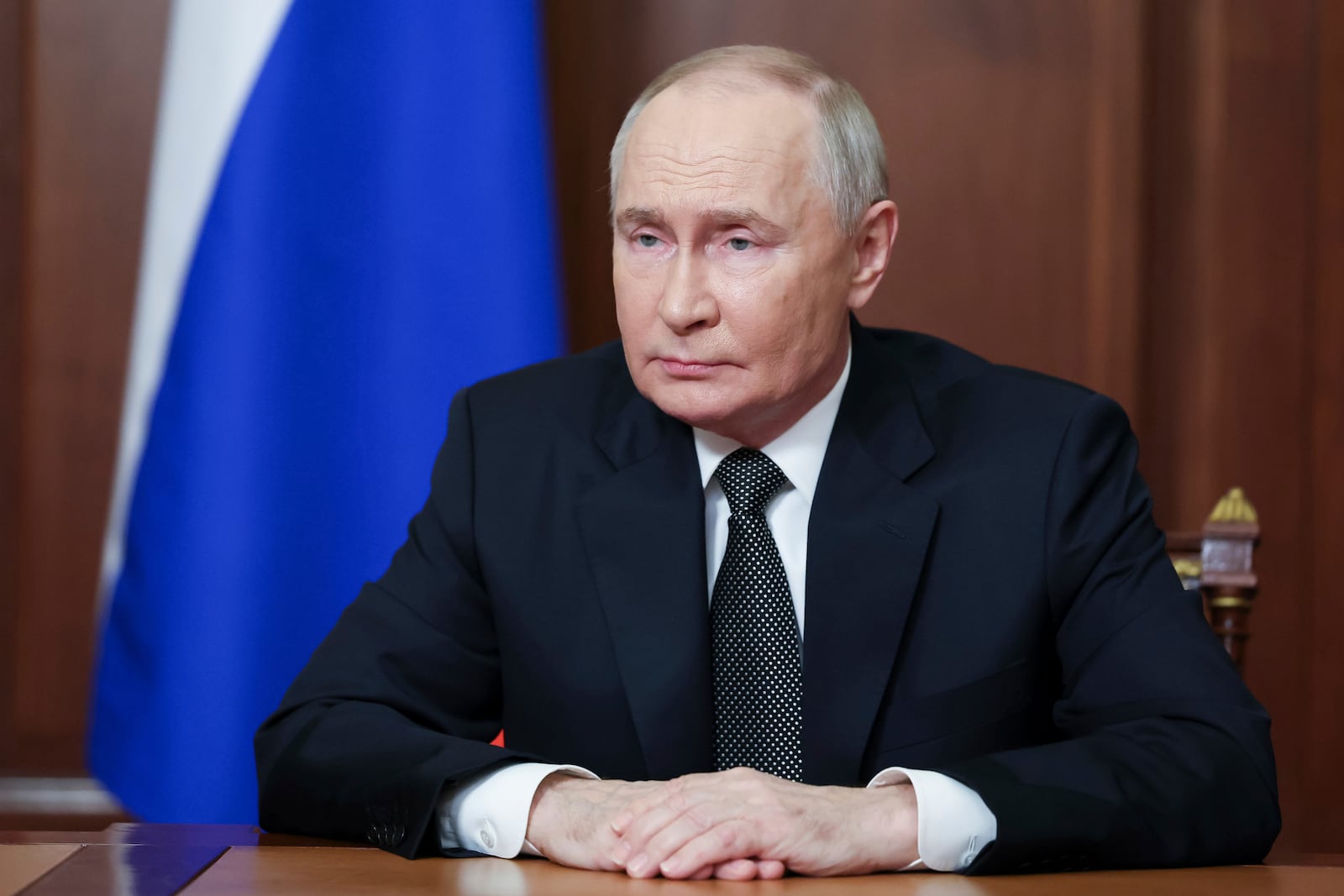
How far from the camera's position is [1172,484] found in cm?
335

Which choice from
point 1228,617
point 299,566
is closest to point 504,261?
point 299,566

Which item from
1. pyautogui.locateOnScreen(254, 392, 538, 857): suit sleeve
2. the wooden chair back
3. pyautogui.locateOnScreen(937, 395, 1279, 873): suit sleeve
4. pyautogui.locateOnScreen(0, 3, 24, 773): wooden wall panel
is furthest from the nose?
pyautogui.locateOnScreen(0, 3, 24, 773): wooden wall panel

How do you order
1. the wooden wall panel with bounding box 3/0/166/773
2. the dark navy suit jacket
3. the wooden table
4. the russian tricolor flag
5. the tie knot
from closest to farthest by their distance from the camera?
1. the wooden table
2. the dark navy suit jacket
3. the tie knot
4. the russian tricolor flag
5. the wooden wall panel with bounding box 3/0/166/773

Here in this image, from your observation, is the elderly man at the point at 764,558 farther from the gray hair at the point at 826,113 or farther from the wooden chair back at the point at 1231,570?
the wooden chair back at the point at 1231,570

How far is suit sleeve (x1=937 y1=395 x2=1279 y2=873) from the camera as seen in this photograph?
147 centimetres

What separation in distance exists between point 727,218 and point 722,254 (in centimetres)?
5

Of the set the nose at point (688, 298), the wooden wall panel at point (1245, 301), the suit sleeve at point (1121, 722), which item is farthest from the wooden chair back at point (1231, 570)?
the nose at point (688, 298)

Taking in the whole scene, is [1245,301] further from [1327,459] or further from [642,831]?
[642,831]

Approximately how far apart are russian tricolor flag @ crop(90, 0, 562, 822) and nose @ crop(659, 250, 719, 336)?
2.62 feet

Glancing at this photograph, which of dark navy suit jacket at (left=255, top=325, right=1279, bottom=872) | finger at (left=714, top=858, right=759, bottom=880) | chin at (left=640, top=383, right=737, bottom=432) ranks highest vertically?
chin at (left=640, top=383, right=737, bottom=432)

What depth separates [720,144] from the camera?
Result: 186 cm

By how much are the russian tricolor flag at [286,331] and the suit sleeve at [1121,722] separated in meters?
1.07

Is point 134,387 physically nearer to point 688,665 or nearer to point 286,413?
point 286,413

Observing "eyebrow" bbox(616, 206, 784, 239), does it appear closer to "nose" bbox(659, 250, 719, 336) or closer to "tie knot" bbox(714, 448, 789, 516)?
"nose" bbox(659, 250, 719, 336)
